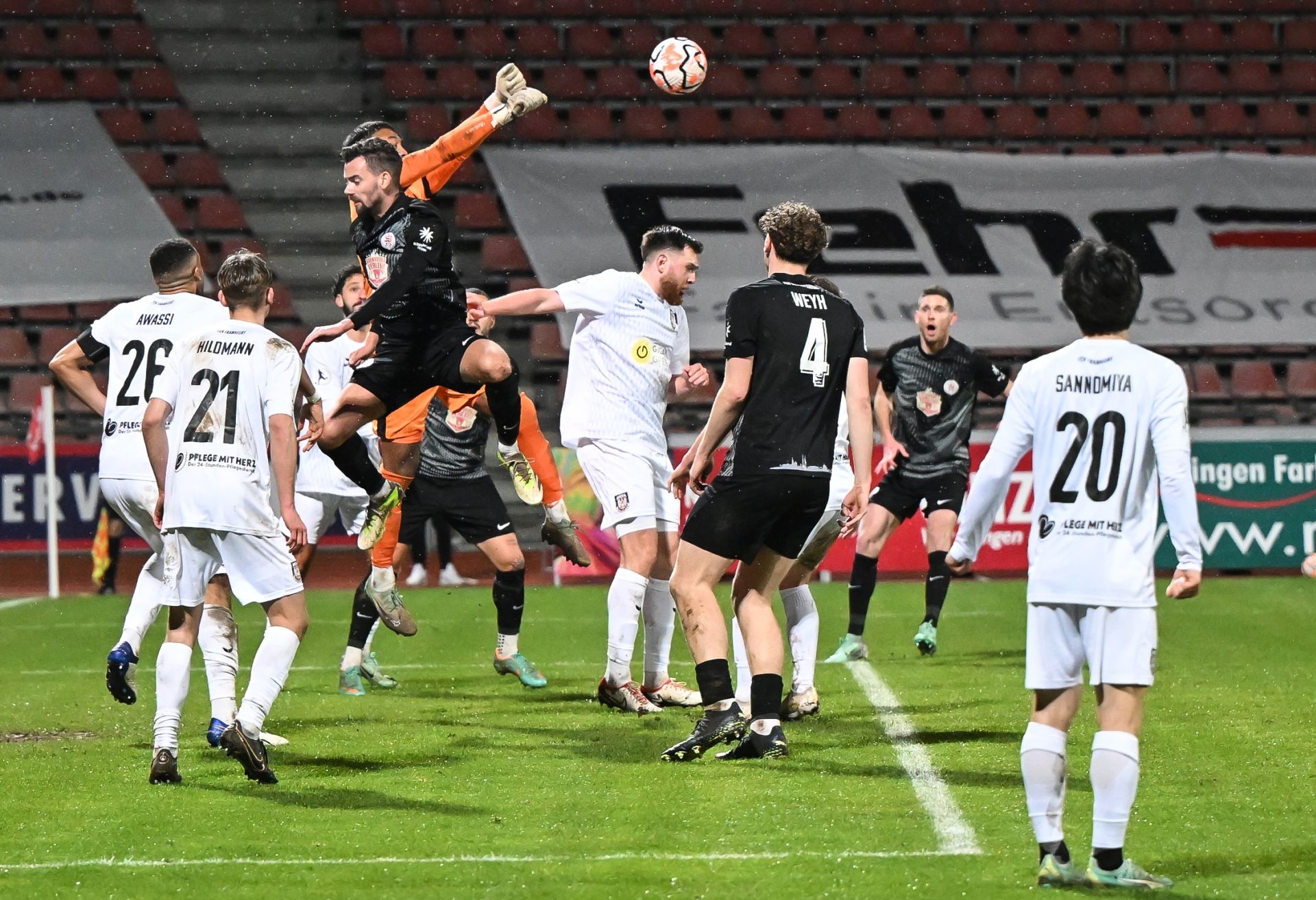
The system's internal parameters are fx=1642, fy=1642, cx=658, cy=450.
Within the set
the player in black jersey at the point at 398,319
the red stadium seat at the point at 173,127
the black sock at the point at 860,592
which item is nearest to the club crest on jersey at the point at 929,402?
the black sock at the point at 860,592

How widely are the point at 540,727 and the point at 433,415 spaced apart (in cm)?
260

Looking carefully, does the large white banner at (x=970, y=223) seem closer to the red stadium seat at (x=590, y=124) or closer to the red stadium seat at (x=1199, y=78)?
the red stadium seat at (x=590, y=124)

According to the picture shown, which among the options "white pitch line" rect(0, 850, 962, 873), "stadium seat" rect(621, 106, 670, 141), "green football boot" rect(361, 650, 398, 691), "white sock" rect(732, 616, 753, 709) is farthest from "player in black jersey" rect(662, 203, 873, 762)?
"stadium seat" rect(621, 106, 670, 141)

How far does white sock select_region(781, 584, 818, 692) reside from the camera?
790 cm

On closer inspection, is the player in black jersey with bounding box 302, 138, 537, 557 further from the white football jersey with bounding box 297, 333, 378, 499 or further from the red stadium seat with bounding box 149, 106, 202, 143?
the red stadium seat with bounding box 149, 106, 202, 143

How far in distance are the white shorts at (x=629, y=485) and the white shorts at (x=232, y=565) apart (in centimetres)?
202

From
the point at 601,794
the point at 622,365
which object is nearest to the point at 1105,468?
the point at 601,794

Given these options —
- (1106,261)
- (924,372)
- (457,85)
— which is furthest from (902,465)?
(457,85)

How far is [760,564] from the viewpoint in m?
6.66

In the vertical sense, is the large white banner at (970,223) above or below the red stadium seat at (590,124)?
below

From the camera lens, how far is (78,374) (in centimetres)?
752

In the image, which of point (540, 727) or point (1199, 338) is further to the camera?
point (1199, 338)

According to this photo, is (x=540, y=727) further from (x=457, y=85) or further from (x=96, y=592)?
(x=457, y=85)

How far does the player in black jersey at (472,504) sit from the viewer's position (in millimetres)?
9469
